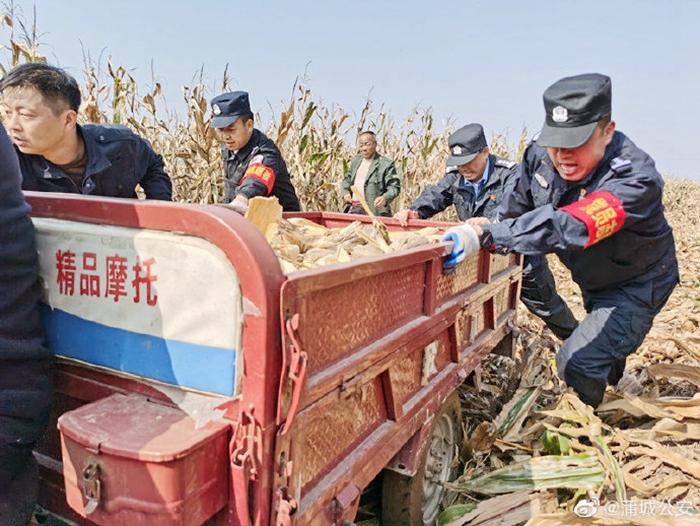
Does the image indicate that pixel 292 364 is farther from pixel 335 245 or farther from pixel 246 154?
pixel 246 154

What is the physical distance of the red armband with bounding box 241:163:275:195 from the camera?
400cm

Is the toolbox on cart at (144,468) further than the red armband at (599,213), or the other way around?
the red armband at (599,213)

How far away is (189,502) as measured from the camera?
1.18 meters

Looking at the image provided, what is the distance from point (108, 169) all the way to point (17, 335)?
1.95 m

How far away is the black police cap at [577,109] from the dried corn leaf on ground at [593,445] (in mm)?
1610

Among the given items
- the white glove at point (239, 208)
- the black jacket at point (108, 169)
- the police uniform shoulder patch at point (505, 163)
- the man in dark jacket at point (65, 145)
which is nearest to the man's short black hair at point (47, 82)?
the man in dark jacket at point (65, 145)

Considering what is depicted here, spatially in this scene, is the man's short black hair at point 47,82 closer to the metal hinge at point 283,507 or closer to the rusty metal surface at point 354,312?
the rusty metal surface at point 354,312

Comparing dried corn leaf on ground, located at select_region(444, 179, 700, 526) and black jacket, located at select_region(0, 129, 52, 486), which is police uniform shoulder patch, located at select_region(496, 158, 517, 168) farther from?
black jacket, located at select_region(0, 129, 52, 486)

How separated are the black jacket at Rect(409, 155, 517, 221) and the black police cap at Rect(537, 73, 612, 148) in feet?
6.15

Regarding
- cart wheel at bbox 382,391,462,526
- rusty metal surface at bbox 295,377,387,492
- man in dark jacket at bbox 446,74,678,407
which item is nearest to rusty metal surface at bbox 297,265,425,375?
rusty metal surface at bbox 295,377,387,492

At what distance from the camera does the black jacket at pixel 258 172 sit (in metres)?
3.97

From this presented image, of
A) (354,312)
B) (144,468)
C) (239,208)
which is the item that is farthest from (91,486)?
(239,208)

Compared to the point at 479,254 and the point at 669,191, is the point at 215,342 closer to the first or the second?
the point at 479,254

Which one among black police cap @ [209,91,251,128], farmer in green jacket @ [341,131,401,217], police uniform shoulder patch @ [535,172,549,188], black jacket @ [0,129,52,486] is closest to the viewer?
black jacket @ [0,129,52,486]
